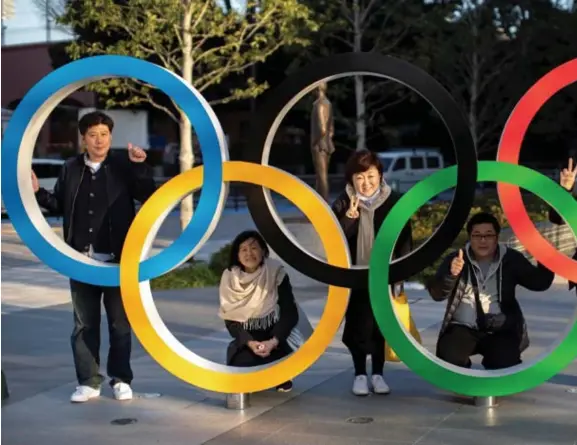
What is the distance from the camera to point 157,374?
727 centimetres

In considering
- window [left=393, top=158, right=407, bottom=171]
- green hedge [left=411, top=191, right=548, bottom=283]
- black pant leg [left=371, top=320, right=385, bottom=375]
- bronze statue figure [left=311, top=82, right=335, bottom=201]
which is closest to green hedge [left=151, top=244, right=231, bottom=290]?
bronze statue figure [left=311, top=82, right=335, bottom=201]

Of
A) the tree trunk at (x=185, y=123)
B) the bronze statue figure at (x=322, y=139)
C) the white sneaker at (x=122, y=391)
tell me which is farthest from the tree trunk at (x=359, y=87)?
the white sneaker at (x=122, y=391)

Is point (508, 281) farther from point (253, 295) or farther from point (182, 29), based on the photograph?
point (182, 29)

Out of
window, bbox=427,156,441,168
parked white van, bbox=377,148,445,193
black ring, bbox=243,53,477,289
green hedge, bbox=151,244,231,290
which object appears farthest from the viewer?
window, bbox=427,156,441,168

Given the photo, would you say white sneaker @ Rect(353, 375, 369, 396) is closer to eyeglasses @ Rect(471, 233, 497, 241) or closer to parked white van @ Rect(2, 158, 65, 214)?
eyeglasses @ Rect(471, 233, 497, 241)

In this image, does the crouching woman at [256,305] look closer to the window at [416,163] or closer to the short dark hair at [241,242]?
the short dark hair at [241,242]

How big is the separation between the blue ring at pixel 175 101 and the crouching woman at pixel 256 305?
0.42 metres

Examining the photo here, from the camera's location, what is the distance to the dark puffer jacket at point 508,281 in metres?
6.11

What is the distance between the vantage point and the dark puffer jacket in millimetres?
6109

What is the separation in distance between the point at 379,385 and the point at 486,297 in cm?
89

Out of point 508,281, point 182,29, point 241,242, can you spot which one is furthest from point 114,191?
point 182,29

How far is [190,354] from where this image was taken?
6.20 metres

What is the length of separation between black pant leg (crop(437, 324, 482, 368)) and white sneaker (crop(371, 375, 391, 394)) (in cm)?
43

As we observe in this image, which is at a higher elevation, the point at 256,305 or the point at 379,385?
the point at 256,305
